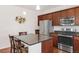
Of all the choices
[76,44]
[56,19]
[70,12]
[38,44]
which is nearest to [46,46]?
[38,44]

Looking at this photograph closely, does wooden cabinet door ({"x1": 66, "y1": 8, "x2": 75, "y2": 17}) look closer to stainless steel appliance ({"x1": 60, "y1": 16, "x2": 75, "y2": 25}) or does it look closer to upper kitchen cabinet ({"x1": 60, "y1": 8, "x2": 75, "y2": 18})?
upper kitchen cabinet ({"x1": 60, "y1": 8, "x2": 75, "y2": 18})

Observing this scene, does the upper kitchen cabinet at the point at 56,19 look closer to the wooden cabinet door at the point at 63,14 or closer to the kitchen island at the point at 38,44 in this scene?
the wooden cabinet door at the point at 63,14

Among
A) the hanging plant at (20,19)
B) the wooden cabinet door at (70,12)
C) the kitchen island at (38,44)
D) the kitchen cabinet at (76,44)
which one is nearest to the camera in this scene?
the kitchen island at (38,44)

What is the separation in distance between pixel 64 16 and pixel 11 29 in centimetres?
263

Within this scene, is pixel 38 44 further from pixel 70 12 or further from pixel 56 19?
pixel 56 19

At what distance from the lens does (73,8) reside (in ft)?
13.4

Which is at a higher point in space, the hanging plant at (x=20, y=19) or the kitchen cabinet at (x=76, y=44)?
the hanging plant at (x=20, y=19)

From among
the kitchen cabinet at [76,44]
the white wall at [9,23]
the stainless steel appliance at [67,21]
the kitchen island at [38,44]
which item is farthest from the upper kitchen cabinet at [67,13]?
the white wall at [9,23]

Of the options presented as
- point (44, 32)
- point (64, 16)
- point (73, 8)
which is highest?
point (73, 8)

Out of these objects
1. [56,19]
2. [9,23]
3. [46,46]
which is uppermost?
[56,19]

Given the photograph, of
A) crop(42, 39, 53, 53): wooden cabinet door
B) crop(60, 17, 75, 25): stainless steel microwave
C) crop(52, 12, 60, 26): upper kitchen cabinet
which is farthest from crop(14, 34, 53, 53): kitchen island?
crop(52, 12, 60, 26): upper kitchen cabinet
